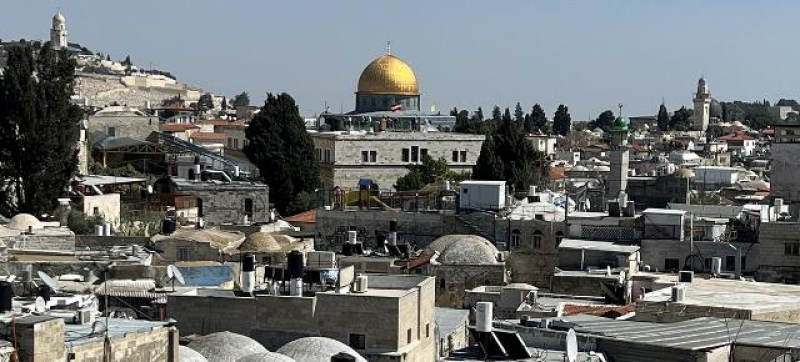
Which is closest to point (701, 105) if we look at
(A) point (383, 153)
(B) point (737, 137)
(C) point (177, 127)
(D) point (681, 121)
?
(D) point (681, 121)

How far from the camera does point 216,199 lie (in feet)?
154

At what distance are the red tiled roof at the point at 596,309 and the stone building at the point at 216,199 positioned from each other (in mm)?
23014

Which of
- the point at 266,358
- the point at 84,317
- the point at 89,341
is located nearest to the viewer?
the point at 89,341

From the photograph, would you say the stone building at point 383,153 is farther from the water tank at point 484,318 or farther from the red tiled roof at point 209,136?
the water tank at point 484,318

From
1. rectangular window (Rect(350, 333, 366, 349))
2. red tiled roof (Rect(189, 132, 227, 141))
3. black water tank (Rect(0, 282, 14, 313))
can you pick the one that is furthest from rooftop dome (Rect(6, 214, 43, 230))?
red tiled roof (Rect(189, 132, 227, 141))

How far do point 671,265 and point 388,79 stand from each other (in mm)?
45408

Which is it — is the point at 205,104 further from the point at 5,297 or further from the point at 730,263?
the point at 5,297

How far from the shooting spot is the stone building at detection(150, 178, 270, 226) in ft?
149

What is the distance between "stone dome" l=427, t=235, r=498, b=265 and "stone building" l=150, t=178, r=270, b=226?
17.3 metres

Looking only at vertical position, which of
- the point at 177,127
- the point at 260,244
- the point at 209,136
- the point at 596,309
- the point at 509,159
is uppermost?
the point at 177,127

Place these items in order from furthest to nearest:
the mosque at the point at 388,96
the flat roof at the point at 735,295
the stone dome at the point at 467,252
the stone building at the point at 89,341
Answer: the mosque at the point at 388,96
the stone dome at the point at 467,252
the flat roof at the point at 735,295
the stone building at the point at 89,341

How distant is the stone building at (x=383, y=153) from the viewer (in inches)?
2464

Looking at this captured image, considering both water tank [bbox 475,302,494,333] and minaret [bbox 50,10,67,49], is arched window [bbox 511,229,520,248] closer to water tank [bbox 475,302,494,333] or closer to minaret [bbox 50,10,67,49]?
water tank [bbox 475,302,494,333]

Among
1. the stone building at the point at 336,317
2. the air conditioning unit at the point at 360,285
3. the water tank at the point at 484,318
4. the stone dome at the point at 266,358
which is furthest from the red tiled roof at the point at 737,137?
the stone dome at the point at 266,358
